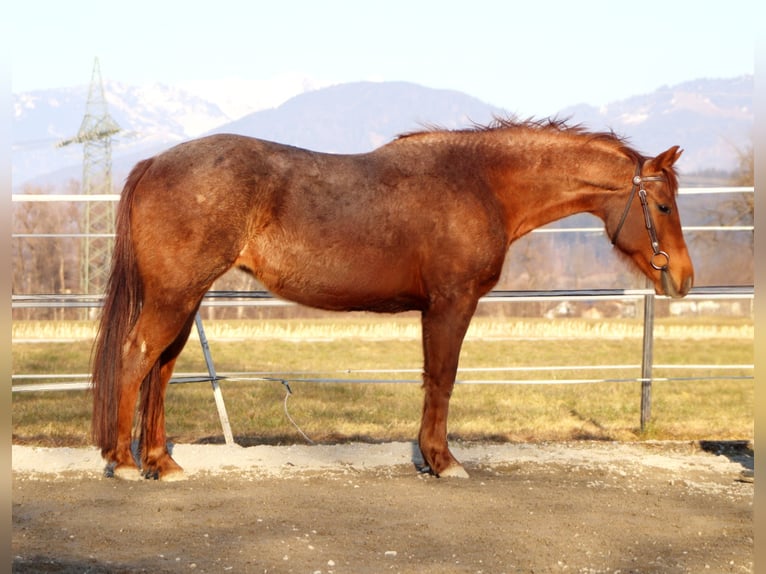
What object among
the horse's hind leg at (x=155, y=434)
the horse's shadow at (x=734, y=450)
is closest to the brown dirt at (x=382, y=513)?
the horse's shadow at (x=734, y=450)

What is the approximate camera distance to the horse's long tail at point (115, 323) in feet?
16.8

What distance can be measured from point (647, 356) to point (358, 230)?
329 cm

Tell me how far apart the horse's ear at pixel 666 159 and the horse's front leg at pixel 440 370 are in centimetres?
144

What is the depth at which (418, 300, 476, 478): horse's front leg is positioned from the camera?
5.40 meters

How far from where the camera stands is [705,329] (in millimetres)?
20656

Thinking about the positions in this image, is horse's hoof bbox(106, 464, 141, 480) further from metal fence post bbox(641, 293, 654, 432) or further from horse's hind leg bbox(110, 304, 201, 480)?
metal fence post bbox(641, 293, 654, 432)

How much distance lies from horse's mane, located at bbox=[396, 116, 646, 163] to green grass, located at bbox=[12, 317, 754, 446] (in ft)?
6.46

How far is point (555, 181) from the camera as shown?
5.72m

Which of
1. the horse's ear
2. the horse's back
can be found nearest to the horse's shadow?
the horse's ear

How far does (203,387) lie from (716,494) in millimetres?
8470

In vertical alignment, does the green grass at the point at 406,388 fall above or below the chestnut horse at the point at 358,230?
below

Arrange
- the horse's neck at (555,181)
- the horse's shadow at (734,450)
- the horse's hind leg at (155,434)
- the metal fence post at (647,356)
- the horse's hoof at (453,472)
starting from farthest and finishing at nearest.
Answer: the metal fence post at (647,356)
the horse's shadow at (734,450)
the horse's neck at (555,181)
the horse's hoof at (453,472)
the horse's hind leg at (155,434)

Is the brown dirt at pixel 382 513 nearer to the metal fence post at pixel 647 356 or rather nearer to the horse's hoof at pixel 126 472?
the horse's hoof at pixel 126 472

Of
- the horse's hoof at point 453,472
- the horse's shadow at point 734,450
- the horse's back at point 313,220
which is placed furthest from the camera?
the horse's shadow at point 734,450
